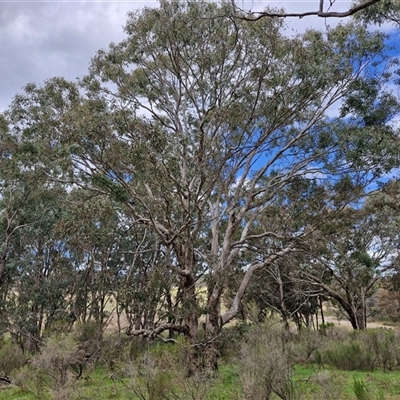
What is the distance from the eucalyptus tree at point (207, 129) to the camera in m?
10.6

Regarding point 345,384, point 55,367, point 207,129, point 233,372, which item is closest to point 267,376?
point 345,384

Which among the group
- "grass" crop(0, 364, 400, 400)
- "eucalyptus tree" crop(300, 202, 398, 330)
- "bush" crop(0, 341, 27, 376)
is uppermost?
"eucalyptus tree" crop(300, 202, 398, 330)

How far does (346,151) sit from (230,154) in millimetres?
3308

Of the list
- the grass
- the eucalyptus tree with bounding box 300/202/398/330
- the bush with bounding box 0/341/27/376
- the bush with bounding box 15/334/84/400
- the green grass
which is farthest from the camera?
the eucalyptus tree with bounding box 300/202/398/330

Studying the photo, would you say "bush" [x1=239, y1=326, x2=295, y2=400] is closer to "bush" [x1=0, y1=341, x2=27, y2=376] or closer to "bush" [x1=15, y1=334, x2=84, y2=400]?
"bush" [x1=15, y1=334, x2=84, y2=400]

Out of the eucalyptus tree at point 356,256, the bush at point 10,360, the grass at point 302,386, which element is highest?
the eucalyptus tree at point 356,256

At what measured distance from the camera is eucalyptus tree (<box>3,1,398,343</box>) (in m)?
10.6

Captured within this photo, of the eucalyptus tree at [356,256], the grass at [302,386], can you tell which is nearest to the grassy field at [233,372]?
the grass at [302,386]

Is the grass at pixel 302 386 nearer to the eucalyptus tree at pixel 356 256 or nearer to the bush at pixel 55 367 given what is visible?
the bush at pixel 55 367

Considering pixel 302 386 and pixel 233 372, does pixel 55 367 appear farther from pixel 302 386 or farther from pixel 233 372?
pixel 302 386

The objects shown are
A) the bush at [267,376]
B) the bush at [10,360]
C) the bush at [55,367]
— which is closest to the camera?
the bush at [267,376]

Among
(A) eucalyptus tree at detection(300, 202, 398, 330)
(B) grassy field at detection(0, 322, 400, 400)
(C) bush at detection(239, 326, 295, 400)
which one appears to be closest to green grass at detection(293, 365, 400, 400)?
(B) grassy field at detection(0, 322, 400, 400)

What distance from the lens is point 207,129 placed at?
12328 millimetres

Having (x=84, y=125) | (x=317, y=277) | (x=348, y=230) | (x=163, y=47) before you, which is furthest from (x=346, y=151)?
(x=317, y=277)
